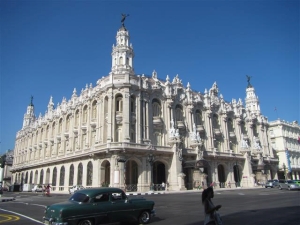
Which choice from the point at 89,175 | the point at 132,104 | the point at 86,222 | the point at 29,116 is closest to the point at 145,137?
the point at 132,104

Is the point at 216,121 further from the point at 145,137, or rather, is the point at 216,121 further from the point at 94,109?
the point at 94,109

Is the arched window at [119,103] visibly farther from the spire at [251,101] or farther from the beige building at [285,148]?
the beige building at [285,148]

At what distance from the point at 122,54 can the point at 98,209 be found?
3765 centimetres

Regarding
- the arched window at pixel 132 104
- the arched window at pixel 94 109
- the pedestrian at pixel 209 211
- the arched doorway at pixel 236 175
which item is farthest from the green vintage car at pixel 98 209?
the arched doorway at pixel 236 175

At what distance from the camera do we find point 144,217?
450 inches

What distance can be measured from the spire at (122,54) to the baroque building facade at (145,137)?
0.55 ft

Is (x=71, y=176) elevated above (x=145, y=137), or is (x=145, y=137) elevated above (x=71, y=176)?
(x=145, y=137)

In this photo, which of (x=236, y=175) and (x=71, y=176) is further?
(x=236, y=175)

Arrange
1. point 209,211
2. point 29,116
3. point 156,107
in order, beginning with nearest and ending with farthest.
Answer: point 209,211 → point 156,107 → point 29,116

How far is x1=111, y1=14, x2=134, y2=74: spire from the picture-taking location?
1737 inches

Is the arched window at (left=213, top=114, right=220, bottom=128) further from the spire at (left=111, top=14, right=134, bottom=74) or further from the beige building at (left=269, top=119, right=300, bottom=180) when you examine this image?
the beige building at (left=269, top=119, right=300, bottom=180)

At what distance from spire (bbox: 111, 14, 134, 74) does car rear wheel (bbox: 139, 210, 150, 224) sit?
110 ft

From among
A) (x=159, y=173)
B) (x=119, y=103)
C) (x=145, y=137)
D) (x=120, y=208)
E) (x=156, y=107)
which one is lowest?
(x=120, y=208)

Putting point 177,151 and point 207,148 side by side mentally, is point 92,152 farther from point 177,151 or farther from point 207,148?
point 207,148
